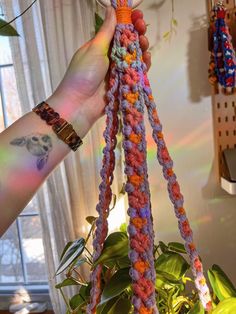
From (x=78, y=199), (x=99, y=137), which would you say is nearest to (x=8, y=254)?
(x=78, y=199)

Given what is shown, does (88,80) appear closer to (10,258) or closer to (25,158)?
(25,158)

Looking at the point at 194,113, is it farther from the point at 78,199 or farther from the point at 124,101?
the point at 124,101

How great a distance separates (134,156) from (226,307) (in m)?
0.35

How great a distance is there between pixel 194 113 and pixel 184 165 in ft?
0.63

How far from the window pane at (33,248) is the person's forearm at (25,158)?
814 mm

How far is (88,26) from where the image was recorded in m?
1.09

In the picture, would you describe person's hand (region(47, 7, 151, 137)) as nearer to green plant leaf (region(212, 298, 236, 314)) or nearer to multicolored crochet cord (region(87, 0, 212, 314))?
multicolored crochet cord (region(87, 0, 212, 314))

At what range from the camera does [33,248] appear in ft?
4.48

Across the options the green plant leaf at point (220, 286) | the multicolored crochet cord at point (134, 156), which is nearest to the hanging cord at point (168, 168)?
the multicolored crochet cord at point (134, 156)

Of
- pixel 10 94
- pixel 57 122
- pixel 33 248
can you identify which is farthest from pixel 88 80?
pixel 33 248

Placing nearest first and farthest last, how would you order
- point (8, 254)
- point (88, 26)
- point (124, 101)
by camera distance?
point (124, 101) → point (88, 26) → point (8, 254)

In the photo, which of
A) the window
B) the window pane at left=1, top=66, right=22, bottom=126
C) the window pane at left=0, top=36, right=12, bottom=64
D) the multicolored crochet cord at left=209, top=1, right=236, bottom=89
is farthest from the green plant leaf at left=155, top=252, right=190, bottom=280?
the window pane at left=0, top=36, right=12, bottom=64

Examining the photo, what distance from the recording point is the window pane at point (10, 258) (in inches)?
52.9

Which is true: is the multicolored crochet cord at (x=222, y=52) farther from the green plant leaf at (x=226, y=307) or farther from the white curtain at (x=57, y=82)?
the green plant leaf at (x=226, y=307)
